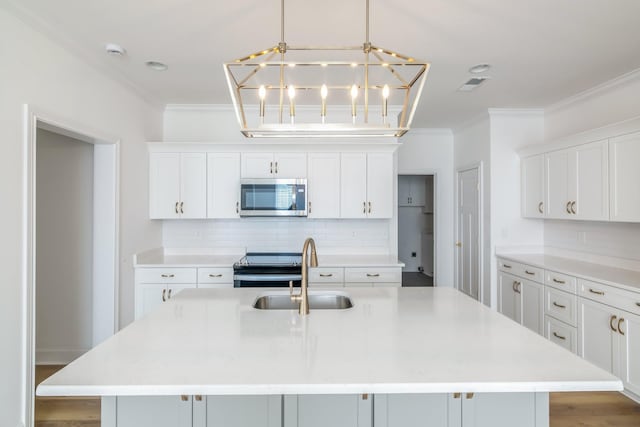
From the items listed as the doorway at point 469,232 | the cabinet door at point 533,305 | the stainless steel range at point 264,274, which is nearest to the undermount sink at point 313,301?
the stainless steel range at point 264,274

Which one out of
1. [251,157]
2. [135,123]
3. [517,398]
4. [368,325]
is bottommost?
[517,398]

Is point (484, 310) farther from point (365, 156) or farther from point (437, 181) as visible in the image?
point (437, 181)

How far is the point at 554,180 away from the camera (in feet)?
12.4

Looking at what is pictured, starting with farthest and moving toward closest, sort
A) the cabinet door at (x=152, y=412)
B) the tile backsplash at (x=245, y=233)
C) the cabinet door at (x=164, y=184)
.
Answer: the tile backsplash at (x=245, y=233) < the cabinet door at (x=164, y=184) < the cabinet door at (x=152, y=412)

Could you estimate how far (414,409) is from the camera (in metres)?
1.49

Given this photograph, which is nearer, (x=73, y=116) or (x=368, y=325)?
(x=368, y=325)

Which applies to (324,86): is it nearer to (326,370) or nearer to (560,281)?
(326,370)

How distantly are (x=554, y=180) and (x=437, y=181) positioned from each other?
6.06 feet

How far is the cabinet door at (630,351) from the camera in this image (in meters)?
2.57

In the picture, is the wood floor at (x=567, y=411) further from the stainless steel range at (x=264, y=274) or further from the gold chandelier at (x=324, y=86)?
the gold chandelier at (x=324, y=86)

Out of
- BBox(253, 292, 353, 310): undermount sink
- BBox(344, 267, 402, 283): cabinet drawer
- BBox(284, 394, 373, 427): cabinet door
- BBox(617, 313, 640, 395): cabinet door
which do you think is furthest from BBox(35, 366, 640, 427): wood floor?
BBox(284, 394, 373, 427): cabinet door

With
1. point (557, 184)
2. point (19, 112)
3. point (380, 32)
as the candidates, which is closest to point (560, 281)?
point (557, 184)

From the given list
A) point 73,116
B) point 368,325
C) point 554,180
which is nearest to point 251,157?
point 73,116

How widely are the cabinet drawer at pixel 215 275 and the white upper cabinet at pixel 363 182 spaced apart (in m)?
1.36
